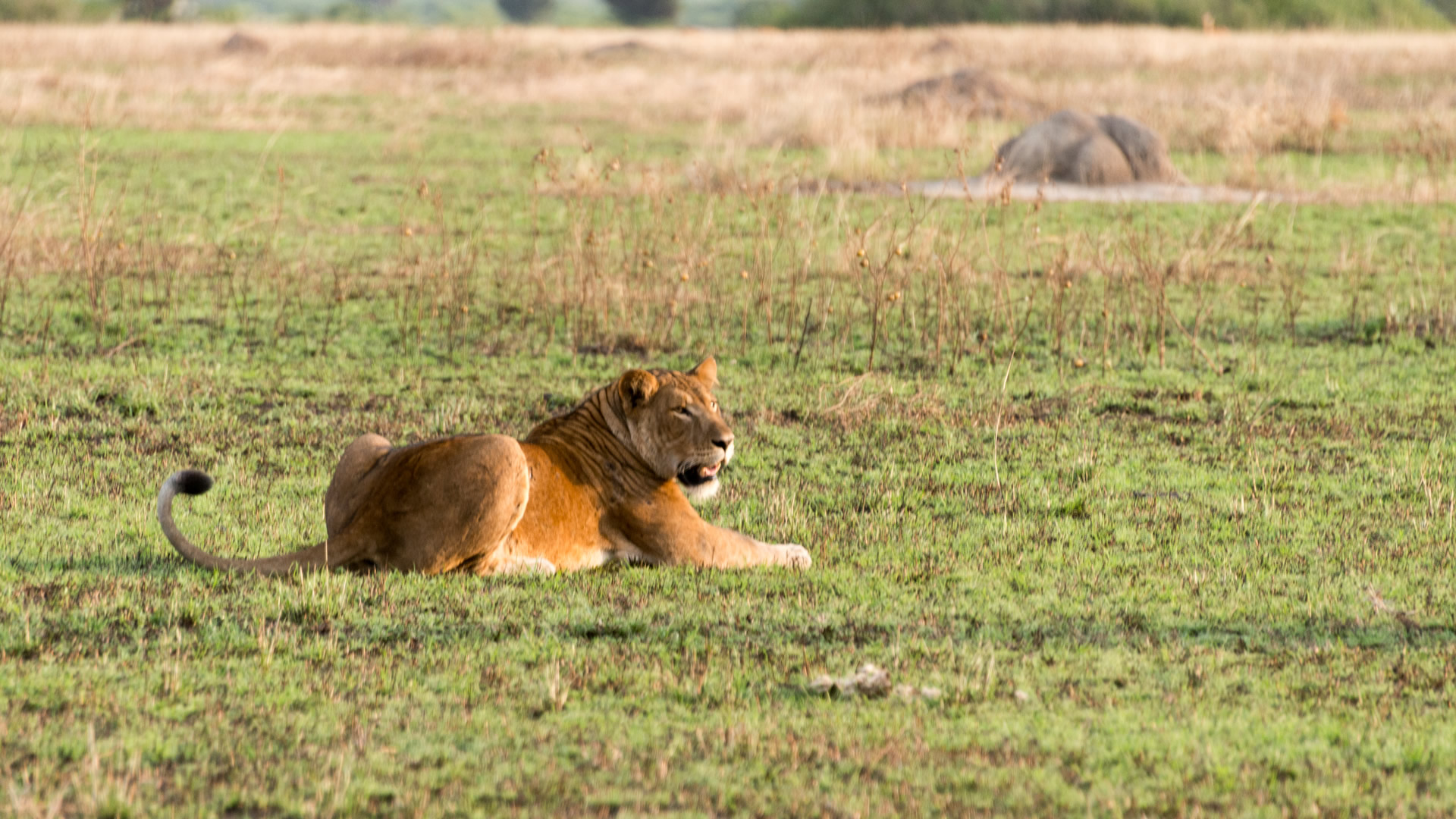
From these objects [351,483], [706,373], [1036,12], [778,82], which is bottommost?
[1036,12]

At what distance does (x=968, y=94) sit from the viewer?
3036 cm

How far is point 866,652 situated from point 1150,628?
3.70 ft

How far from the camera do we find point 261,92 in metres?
33.5

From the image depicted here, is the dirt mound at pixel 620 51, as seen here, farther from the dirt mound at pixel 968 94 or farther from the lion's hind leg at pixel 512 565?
the lion's hind leg at pixel 512 565

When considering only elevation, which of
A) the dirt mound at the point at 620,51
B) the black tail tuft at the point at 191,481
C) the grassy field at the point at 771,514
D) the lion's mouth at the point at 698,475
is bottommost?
the dirt mound at the point at 620,51

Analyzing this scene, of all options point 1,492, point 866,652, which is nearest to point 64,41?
point 1,492

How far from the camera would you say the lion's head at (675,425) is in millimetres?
6676

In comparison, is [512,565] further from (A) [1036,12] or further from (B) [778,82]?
(A) [1036,12]

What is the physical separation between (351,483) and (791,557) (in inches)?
72.6

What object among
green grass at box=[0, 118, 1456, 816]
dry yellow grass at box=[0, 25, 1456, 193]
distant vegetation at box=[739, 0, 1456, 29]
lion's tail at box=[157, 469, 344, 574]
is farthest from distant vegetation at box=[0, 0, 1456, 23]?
lion's tail at box=[157, 469, 344, 574]

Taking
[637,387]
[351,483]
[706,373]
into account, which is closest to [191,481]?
[351,483]

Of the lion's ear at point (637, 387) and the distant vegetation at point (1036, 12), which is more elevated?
the lion's ear at point (637, 387)

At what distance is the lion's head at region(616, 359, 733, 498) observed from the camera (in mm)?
6676

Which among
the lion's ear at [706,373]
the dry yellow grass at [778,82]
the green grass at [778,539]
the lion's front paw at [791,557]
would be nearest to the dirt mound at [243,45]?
the dry yellow grass at [778,82]
